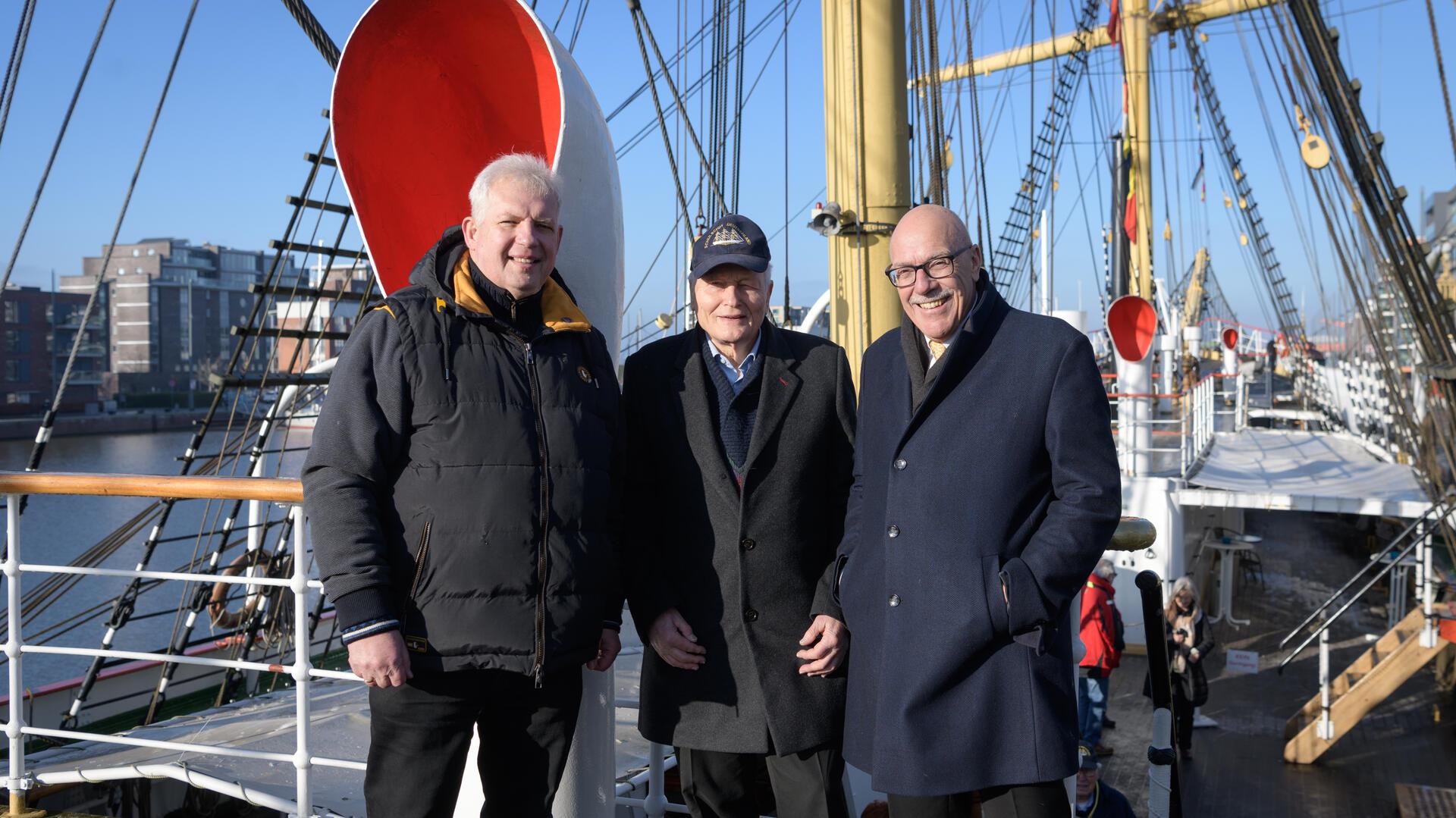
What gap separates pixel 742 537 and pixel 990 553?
1.57 feet

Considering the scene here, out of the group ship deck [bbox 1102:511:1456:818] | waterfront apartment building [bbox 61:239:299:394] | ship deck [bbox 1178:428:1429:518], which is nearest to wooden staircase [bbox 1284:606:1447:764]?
ship deck [bbox 1102:511:1456:818]

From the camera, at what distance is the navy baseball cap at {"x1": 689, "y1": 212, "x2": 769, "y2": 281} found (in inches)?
77.6

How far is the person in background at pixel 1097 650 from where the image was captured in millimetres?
6820

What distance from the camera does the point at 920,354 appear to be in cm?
188

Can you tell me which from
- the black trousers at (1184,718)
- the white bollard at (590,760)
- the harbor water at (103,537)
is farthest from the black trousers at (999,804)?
the harbor water at (103,537)

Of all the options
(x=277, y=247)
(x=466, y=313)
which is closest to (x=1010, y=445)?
(x=466, y=313)

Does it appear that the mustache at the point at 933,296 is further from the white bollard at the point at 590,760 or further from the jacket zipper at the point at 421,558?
the white bollard at the point at 590,760

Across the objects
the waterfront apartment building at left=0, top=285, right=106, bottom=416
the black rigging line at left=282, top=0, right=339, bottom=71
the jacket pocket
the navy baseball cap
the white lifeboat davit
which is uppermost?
the waterfront apartment building at left=0, top=285, right=106, bottom=416

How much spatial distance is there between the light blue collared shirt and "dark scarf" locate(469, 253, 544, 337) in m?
0.36

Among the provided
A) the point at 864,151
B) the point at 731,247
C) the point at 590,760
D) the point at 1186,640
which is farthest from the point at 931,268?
the point at 1186,640

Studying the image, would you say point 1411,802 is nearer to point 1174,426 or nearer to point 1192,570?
point 1192,570

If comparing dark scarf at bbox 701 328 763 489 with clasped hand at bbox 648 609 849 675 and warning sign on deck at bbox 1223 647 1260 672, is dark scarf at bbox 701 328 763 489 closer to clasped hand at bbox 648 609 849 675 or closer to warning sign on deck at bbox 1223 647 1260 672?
clasped hand at bbox 648 609 849 675

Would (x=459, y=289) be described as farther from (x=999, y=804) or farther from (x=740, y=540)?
(x=999, y=804)

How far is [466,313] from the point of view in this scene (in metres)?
1.84
